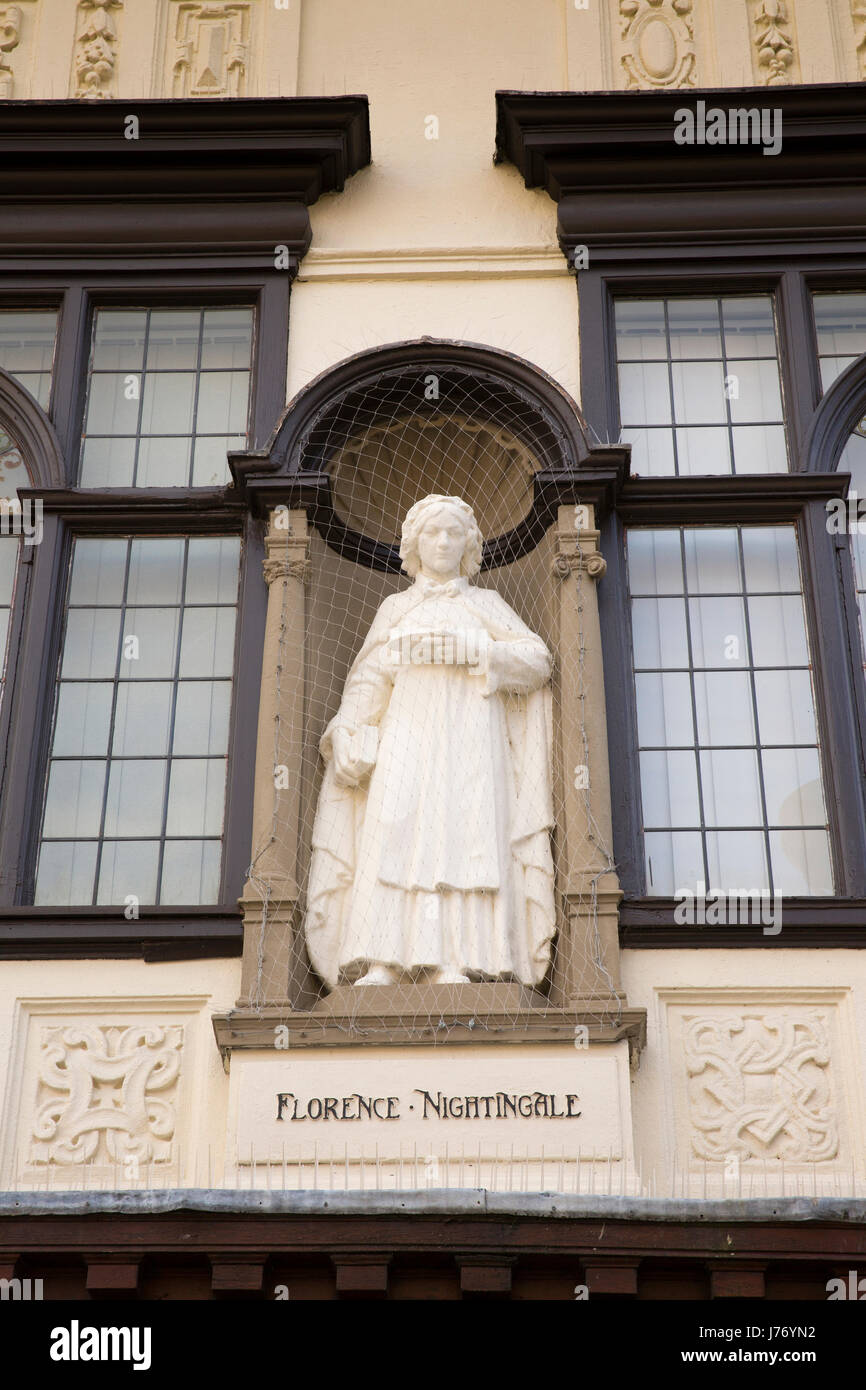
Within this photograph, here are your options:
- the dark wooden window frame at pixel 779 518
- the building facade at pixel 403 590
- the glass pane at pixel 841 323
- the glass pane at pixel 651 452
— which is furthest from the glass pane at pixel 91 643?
the glass pane at pixel 841 323

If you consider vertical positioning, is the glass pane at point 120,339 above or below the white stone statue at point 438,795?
above

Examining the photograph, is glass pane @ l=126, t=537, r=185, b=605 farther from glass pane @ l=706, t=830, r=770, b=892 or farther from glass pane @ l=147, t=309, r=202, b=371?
glass pane @ l=706, t=830, r=770, b=892

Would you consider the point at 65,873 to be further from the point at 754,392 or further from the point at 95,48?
the point at 95,48

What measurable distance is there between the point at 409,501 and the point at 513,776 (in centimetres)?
193

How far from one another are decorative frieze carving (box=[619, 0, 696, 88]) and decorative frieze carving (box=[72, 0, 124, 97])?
8.96 feet

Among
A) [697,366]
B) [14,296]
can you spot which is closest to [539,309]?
[697,366]

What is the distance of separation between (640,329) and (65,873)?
3926 millimetres

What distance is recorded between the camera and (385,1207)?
741cm

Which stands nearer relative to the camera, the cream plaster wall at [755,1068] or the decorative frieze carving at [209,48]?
the cream plaster wall at [755,1068]

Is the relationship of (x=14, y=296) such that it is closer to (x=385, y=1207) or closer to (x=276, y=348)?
(x=276, y=348)

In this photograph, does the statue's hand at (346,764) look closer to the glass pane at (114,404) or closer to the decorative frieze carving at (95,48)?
the glass pane at (114,404)

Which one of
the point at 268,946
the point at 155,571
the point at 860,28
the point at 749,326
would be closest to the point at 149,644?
the point at 155,571

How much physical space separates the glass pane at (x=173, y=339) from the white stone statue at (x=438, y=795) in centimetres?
168

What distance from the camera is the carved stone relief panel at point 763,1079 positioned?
823 cm
